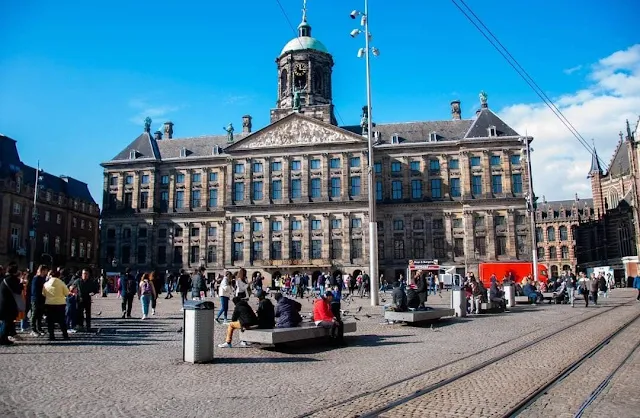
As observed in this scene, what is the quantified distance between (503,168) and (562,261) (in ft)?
112

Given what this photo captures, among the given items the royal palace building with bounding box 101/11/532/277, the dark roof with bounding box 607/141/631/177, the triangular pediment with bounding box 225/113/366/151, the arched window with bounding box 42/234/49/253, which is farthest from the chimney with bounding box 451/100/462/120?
the arched window with bounding box 42/234/49/253

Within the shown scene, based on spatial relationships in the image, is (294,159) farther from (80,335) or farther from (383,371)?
(383,371)

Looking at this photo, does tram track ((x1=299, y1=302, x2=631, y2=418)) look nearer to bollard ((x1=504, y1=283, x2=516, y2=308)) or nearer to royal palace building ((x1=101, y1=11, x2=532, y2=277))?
bollard ((x1=504, y1=283, x2=516, y2=308))

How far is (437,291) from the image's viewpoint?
43.2 meters

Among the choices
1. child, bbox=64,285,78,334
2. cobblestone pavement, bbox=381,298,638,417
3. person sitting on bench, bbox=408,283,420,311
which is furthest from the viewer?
person sitting on bench, bbox=408,283,420,311

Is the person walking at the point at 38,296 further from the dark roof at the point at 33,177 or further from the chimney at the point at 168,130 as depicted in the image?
the chimney at the point at 168,130

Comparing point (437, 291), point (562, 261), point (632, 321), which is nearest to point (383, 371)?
point (632, 321)

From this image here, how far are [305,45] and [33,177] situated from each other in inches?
1290

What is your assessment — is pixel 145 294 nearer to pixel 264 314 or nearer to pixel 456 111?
pixel 264 314

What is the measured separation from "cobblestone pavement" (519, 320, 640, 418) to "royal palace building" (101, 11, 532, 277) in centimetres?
4416

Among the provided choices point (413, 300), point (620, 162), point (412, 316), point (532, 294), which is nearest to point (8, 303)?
point (412, 316)

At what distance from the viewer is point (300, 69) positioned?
60.4 metres

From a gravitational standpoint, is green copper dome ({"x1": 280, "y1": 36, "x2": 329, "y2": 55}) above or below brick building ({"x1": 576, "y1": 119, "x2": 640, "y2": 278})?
above

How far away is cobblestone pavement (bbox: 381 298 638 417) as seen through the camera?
6566 millimetres
